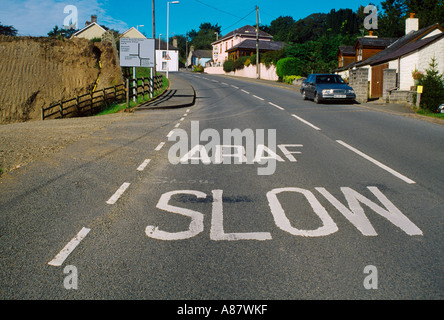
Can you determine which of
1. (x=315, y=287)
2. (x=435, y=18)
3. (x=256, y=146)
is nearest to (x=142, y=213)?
(x=315, y=287)

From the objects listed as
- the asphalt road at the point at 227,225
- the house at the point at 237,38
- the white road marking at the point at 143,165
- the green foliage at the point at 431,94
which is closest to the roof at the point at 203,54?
the house at the point at 237,38

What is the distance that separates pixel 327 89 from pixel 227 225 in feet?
60.3

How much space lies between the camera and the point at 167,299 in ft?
10.6

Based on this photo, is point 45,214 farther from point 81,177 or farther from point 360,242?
point 360,242

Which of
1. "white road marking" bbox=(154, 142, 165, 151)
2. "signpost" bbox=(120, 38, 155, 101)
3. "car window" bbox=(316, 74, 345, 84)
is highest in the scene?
"signpost" bbox=(120, 38, 155, 101)

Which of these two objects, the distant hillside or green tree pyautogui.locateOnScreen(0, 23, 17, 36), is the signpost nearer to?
the distant hillside

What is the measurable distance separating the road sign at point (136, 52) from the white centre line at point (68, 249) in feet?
72.0

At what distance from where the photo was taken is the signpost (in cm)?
2494

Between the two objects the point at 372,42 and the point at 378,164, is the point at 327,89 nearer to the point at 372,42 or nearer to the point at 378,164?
the point at 378,164

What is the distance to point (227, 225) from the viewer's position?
483 cm

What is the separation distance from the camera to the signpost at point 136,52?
24.9 m

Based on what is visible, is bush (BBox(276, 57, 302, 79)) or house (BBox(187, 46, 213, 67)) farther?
house (BBox(187, 46, 213, 67))

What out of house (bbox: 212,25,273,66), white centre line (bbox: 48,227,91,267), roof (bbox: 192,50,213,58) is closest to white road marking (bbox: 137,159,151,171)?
white centre line (bbox: 48,227,91,267)
